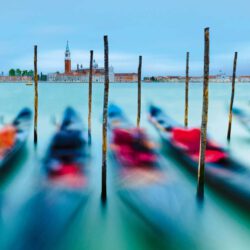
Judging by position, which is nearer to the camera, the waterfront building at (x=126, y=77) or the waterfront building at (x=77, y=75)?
the waterfront building at (x=77, y=75)

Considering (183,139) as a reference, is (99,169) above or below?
below

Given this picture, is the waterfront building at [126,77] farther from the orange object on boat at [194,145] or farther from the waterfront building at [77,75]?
the orange object on boat at [194,145]

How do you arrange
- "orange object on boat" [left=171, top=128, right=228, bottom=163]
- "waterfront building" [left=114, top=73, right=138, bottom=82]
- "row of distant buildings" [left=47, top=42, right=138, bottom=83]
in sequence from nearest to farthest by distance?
"orange object on boat" [left=171, top=128, right=228, bottom=163], "row of distant buildings" [left=47, top=42, right=138, bottom=83], "waterfront building" [left=114, top=73, right=138, bottom=82]

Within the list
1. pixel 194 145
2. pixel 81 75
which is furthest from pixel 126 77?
pixel 194 145

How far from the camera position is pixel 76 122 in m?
12.8

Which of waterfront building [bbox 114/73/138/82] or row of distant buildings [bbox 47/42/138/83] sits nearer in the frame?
row of distant buildings [bbox 47/42/138/83]

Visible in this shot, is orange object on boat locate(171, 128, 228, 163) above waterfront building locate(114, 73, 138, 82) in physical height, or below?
below

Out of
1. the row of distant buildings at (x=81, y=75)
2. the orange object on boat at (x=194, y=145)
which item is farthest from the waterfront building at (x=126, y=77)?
the orange object on boat at (x=194, y=145)

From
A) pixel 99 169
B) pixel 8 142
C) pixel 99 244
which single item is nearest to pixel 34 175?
pixel 99 169

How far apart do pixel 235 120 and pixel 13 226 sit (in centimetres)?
1288

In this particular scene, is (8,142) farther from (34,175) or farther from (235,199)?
(235,199)

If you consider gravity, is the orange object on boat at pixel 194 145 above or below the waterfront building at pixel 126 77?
below

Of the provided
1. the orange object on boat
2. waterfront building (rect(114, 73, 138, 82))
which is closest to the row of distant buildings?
waterfront building (rect(114, 73, 138, 82))

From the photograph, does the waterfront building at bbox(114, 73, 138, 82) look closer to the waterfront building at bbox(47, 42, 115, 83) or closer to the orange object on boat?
the waterfront building at bbox(47, 42, 115, 83)
